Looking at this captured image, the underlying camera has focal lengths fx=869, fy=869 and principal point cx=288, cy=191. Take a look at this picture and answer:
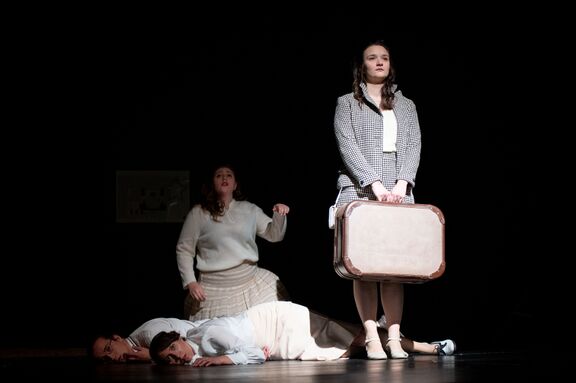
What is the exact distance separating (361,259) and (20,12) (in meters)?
2.64

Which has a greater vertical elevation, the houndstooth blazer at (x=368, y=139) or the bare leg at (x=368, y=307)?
the houndstooth blazer at (x=368, y=139)

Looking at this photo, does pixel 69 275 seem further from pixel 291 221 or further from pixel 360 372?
pixel 360 372

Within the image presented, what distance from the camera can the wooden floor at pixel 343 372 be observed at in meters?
2.55

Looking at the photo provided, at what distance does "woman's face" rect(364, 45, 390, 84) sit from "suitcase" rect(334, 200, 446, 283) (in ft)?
2.17

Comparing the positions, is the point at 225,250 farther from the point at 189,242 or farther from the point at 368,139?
the point at 368,139

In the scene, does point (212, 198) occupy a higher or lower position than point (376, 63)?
lower

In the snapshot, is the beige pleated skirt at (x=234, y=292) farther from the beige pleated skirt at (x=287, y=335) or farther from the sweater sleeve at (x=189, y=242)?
the beige pleated skirt at (x=287, y=335)

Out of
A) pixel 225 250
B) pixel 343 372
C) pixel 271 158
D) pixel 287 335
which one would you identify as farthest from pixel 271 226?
pixel 343 372

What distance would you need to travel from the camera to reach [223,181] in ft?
15.4

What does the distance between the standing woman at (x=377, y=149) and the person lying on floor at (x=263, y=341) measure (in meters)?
0.19

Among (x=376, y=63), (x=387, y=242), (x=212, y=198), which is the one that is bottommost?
(x=387, y=242)

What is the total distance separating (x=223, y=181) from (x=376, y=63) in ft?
3.79

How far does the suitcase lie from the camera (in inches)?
144

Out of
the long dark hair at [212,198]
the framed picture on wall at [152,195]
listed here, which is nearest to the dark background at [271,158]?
the framed picture on wall at [152,195]
